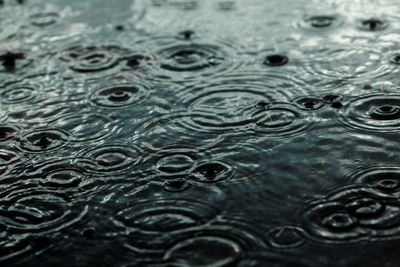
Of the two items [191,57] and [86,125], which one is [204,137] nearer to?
[86,125]

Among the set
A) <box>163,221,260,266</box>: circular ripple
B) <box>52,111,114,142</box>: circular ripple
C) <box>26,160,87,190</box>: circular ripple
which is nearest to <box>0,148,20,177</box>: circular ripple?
<box>26,160,87,190</box>: circular ripple

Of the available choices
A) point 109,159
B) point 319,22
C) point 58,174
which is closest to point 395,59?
point 319,22

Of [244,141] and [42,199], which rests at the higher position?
[244,141]

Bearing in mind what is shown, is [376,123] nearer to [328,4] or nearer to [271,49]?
[271,49]

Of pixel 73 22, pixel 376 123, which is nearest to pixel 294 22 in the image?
pixel 376 123

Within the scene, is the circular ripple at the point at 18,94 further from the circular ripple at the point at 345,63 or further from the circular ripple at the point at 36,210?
the circular ripple at the point at 345,63

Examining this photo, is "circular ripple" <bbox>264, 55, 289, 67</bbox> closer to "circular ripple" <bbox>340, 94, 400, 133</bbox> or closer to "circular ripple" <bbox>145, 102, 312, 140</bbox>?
"circular ripple" <bbox>145, 102, 312, 140</bbox>

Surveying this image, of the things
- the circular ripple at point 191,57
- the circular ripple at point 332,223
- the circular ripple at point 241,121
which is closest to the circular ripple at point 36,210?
the circular ripple at point 241,121
